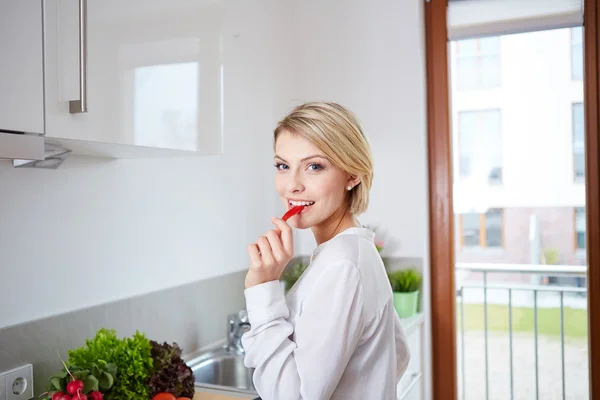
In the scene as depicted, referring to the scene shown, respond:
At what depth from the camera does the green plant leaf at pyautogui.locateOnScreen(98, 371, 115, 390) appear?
4.37ft

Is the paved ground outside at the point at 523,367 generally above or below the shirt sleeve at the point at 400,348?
below

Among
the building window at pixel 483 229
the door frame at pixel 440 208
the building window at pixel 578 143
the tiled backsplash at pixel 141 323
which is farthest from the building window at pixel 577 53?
the tiled backsplash at pixel 141 323

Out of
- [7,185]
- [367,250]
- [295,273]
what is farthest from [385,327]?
[295,273]

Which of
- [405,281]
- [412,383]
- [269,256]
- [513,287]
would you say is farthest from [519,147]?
[269,256]

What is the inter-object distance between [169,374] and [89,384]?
24cm

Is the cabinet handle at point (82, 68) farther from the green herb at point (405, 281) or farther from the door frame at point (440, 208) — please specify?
the door frame at point (440, 208)

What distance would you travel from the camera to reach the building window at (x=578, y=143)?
259 cm

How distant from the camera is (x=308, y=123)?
1.13 metres

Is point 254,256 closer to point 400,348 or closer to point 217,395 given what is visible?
point 400,348

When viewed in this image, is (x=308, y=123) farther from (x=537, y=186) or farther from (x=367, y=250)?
(x=537, y=186)

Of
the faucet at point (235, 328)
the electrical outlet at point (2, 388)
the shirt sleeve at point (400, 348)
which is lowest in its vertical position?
the faucet at point (235, 328)

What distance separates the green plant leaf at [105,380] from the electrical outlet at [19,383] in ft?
0.88

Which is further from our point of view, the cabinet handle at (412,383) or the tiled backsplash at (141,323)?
the cabinet handle at (412,383)

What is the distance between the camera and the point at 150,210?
198cm
